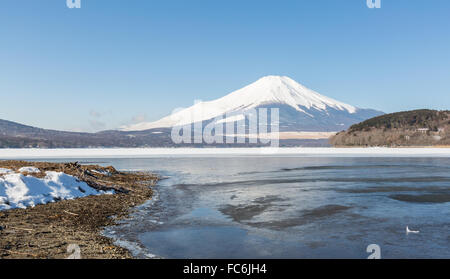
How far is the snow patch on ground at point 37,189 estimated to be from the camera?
1320 centimetres

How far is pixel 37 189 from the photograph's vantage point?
577 inches

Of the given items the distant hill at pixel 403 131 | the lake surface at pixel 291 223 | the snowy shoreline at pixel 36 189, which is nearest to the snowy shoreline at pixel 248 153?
the distant hill at pixel 403 131

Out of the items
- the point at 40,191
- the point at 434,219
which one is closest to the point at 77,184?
the point at 40,191

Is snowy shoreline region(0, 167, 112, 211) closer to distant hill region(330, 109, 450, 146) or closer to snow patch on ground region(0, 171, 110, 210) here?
snow patch on ground region(0, 171, 110, 210)

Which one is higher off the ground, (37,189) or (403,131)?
(403,131)

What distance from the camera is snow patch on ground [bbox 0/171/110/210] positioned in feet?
43.3

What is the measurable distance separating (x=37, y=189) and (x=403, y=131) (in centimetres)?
10970

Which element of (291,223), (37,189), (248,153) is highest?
(37,189)

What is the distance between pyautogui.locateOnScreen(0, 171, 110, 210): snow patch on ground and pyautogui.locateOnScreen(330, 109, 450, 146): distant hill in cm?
9172

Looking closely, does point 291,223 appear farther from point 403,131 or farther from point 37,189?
point 403,131

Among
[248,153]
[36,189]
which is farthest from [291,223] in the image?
[248,153]

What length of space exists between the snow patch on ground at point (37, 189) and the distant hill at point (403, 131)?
91724 millimetres

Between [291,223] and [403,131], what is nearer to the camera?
[291,223]
